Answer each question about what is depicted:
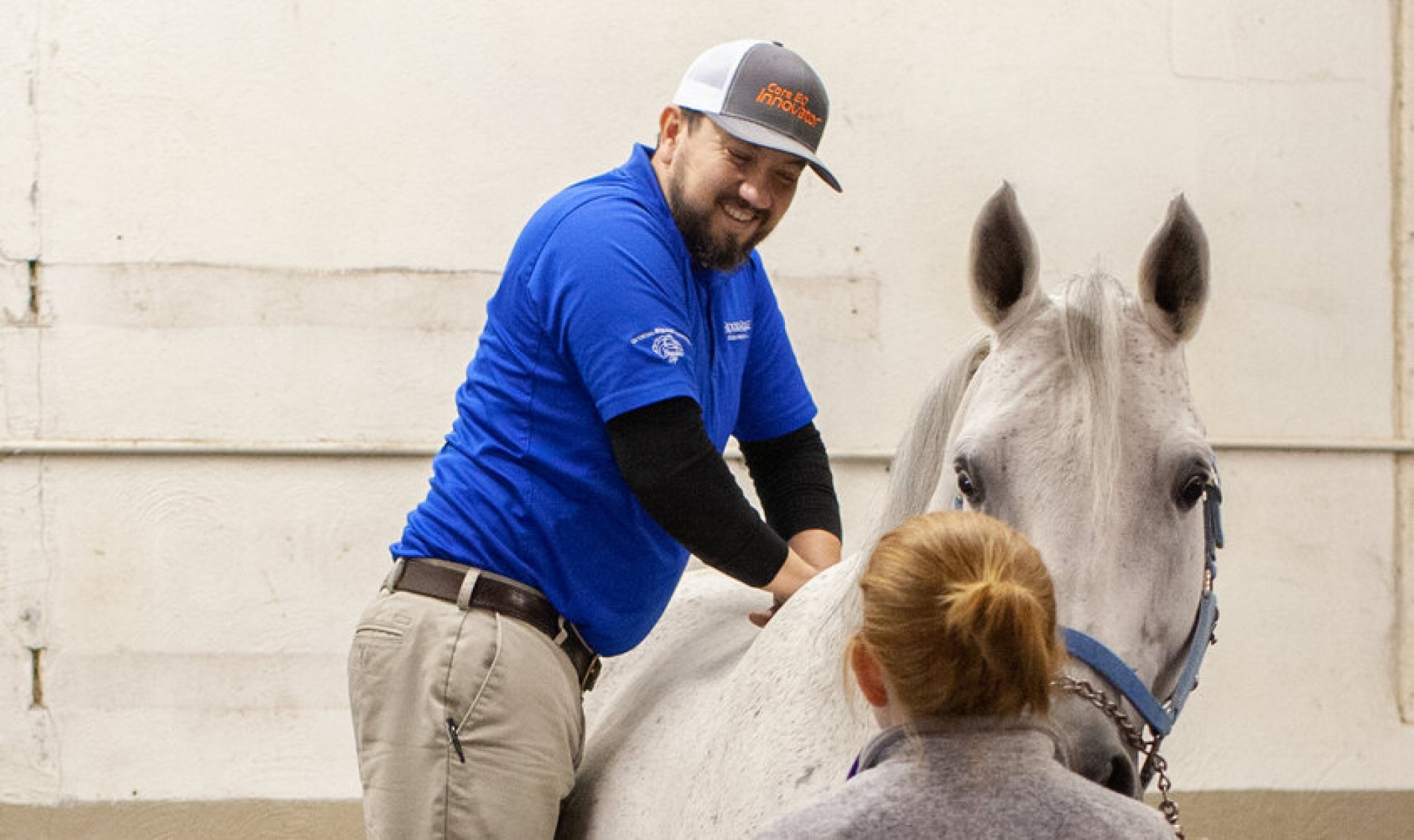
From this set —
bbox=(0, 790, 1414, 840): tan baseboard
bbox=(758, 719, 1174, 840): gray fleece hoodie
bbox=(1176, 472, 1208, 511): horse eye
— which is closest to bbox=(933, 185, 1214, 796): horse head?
bbox=(1176, 472, 1208, 511): horse eye

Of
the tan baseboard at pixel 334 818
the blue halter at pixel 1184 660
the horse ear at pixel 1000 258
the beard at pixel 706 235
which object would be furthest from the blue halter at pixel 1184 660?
the tan baseboard at pixel 334 818

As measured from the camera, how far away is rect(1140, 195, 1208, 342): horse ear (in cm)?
144

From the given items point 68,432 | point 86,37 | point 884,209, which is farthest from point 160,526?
point 884,209

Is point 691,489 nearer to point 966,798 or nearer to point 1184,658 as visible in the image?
point 1184,658

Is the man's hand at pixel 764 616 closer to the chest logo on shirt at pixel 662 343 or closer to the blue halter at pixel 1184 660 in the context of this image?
the chest logo on shirt at pixel 662 343

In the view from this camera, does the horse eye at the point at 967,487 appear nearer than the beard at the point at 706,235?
Yes

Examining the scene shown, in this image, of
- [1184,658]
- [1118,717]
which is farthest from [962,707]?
[1184,658]

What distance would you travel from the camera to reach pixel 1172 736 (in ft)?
13.6

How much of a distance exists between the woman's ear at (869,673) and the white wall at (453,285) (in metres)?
3.00

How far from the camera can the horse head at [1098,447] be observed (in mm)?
1249

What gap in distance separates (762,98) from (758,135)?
51 millimetres

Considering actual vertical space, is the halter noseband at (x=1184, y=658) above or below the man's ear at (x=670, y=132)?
below

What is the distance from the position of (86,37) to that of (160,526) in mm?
1477

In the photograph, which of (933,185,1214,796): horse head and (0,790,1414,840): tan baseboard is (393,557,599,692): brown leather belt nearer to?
(933,185,1214,796): horse head
